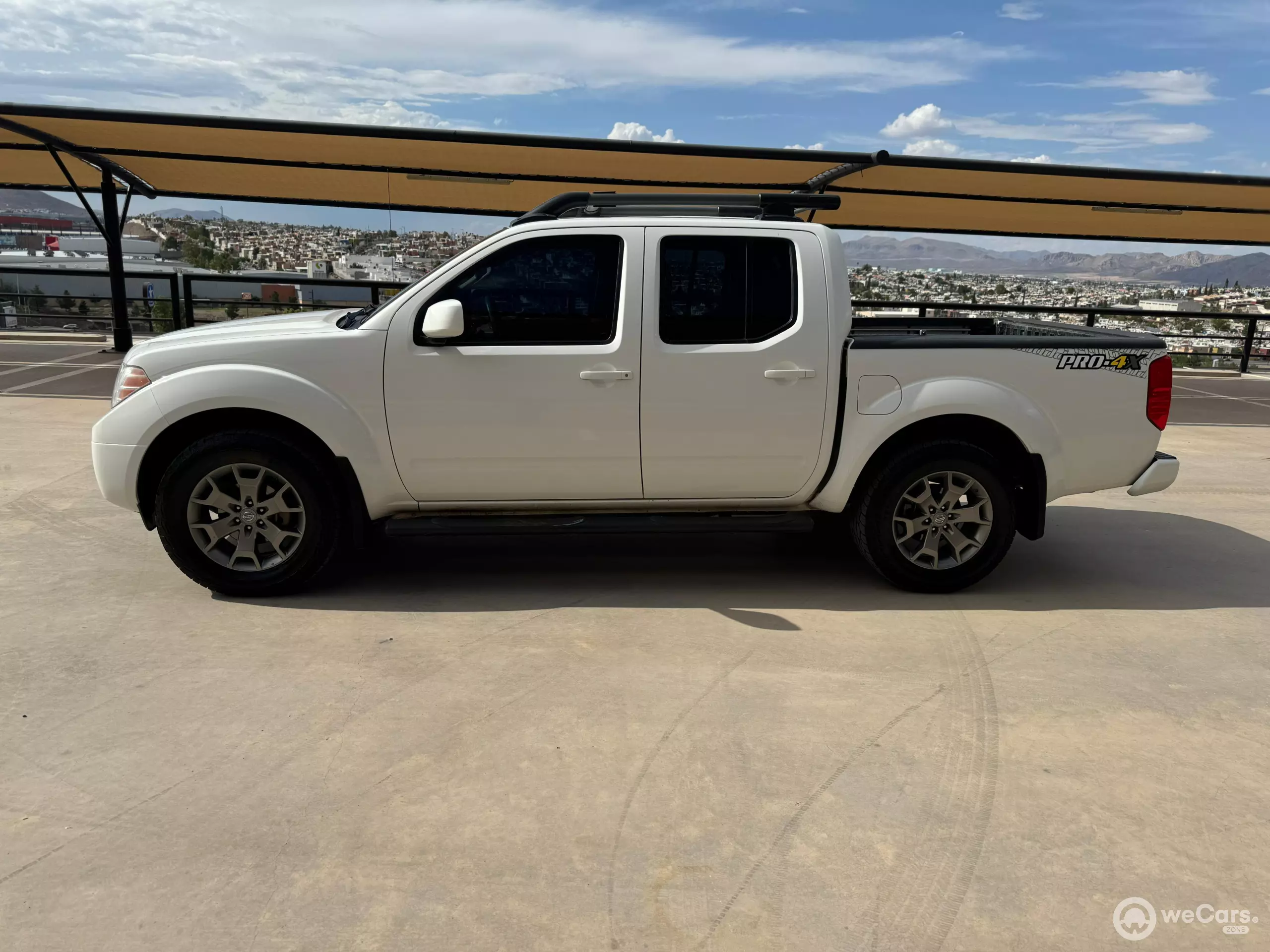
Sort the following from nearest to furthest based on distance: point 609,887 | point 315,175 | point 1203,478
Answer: point 609,887 < point 1203,478 < point 315,175

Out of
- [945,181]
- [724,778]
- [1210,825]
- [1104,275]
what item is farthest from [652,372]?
[1104,275]

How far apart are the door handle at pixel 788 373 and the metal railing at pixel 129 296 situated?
12.6 metres

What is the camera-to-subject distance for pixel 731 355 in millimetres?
4781

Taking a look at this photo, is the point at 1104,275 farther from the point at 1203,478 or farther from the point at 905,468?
the point at 905,468

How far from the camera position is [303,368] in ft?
15.2

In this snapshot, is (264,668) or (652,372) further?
(652,372)

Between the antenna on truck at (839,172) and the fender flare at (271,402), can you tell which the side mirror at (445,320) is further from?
the antenna on truck at (839,172)

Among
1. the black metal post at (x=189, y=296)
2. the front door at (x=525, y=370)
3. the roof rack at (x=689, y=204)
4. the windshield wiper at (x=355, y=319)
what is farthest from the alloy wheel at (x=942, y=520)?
the black metal post at (x=189, y=296)

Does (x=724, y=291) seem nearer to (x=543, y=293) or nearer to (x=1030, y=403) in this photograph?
(x=543, y=293)

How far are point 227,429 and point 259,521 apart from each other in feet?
1.60

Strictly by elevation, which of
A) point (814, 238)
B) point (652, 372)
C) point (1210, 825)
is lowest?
point (1210, 825)

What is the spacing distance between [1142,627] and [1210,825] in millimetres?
1910

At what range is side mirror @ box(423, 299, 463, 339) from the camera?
4.49 metres

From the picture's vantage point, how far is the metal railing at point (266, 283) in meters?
13.4
